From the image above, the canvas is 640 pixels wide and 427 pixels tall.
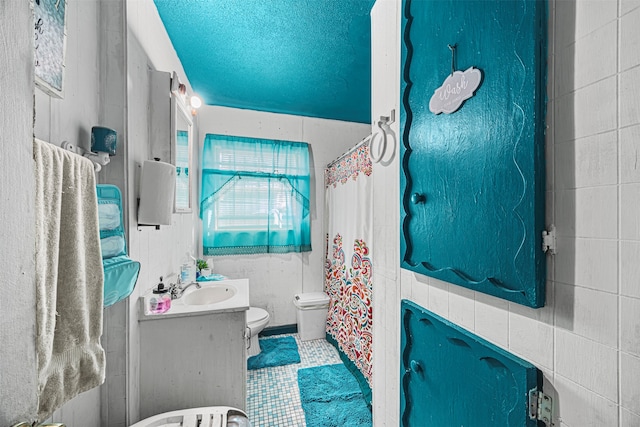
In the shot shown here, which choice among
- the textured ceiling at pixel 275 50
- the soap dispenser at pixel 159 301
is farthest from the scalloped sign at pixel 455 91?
the soap dispenser at pixel 159 301

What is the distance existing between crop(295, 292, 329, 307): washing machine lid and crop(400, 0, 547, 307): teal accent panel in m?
1.91

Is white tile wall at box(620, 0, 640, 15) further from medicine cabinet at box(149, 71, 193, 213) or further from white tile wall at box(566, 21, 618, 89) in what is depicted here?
medicine cabinet at box(149, 71, 193, 213)

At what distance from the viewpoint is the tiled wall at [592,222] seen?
0.43 meters

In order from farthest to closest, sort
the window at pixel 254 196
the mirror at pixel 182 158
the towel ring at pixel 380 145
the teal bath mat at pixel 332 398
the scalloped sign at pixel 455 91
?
the window at pixel 254 196, the mirror at pixel 182 158, the teal bath mat at pixel 332 398, the towel ring at pixel 380 145, the scalloped sign at pixel 455 91

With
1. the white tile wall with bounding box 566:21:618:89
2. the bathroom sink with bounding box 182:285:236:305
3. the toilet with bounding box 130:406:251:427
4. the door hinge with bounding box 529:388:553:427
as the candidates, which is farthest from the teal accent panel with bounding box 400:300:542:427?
the bathroom sink with bounding box 182:285:236:305

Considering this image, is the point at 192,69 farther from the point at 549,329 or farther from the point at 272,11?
the point at 549,329

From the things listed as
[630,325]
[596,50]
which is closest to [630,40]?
[596,50]

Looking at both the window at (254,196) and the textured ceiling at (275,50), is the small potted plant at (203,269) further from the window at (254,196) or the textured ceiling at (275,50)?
the textured ceiling at (275,50)

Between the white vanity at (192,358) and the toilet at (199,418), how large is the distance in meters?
0.10

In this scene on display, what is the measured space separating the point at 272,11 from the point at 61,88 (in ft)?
3.76

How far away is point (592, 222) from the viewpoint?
0.47m

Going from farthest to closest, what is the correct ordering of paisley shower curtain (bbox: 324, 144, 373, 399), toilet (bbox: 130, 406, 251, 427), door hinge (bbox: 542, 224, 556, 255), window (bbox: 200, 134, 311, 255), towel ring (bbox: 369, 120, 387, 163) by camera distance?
window (bbox: 200, 134, 311, 255)
paisley shower curtain (bbox: 324, 144, 373, 399)
toilet (bbox: 130, 406, 251, 427)
towel ring (bbox: 369, 120, 387, 163)
door hinge (bbox: 542, 224, 556, 255)

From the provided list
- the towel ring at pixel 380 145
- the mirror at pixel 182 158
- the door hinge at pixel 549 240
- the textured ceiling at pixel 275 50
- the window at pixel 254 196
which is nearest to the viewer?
the door hinge at pixel 549 240

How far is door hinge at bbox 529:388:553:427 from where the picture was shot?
0.54m
